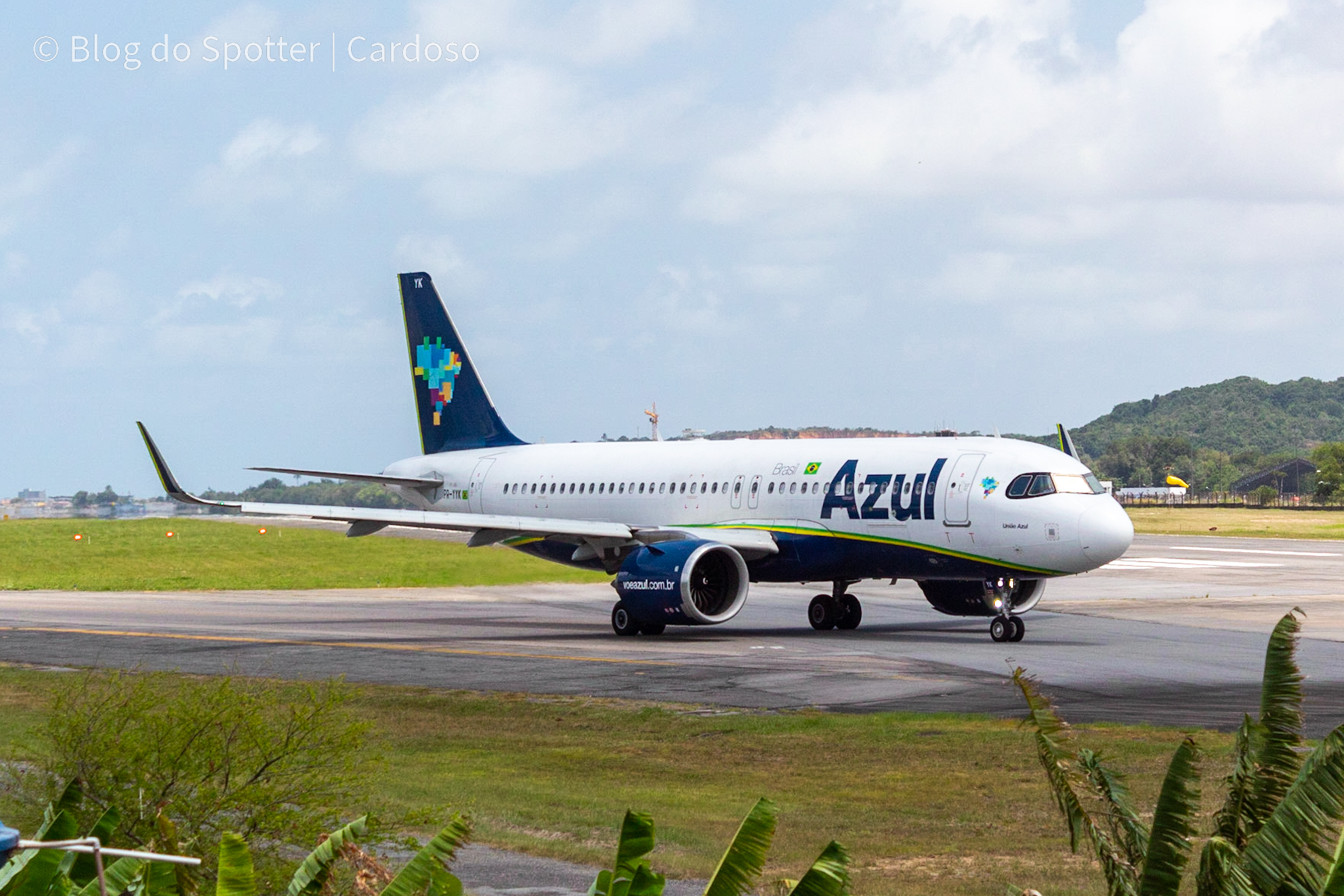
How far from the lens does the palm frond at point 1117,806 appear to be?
5430mm

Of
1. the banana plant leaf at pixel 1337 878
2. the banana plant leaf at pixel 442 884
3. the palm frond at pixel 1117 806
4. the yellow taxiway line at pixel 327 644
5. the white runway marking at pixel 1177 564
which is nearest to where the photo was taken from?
the banana plant leaf at pixel 1337 878

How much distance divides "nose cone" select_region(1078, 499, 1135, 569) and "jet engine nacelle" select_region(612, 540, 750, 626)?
6.04m

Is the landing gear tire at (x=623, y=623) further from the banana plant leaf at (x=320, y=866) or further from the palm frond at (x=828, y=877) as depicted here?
the palm frond at (x=828, y=877)

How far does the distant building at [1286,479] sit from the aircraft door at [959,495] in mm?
154583

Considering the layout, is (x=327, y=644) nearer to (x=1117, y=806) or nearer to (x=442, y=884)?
(x=442, y=884)

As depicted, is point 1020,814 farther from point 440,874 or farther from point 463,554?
point 463,554

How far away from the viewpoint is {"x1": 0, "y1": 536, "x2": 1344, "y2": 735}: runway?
19.1 meters

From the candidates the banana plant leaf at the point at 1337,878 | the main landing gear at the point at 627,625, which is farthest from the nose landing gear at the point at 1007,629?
the banana plant leaf at the point at 1337,878

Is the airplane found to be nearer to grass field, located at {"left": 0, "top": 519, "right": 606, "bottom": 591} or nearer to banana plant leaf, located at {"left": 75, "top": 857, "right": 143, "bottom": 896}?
grass field, located at {"left": 0, "top": 519, "right": 606, "bottom": 591}

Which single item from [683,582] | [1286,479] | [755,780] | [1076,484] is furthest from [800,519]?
[1286,479]

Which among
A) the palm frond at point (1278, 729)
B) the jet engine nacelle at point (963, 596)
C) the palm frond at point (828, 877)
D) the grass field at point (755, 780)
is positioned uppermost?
the palm frond at point (1278, 729)

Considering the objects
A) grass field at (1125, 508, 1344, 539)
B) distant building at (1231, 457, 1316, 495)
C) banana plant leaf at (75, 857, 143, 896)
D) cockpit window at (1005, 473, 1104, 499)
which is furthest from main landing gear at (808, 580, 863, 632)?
distant building at (1231, 457, 1316, 495)

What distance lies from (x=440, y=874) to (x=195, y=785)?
153 inches

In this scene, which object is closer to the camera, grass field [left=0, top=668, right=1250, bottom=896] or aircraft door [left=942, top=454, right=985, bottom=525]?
grass field [left=0, top=668, right=1250, bottom=896]
